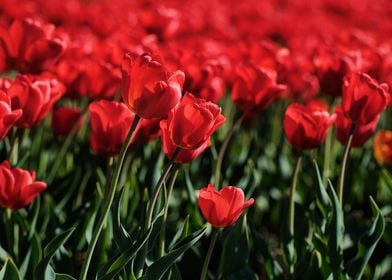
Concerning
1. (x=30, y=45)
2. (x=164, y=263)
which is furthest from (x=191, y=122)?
(x=30, y=45)

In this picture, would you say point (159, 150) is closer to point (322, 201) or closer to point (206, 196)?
point (322, 201)

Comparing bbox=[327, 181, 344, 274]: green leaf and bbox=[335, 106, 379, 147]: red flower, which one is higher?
bbox=[335, 106, 379, 147]: red flower

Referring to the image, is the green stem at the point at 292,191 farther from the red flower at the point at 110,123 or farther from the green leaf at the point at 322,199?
the red flower at the point at 110,123

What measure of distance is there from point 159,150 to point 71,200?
32 centimetres

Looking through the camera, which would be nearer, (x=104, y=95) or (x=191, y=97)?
(x=191, y=97)

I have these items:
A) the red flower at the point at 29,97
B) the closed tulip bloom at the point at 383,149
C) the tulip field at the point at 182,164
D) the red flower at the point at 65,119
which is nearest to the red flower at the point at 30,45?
the tulip field at the point at 182,164

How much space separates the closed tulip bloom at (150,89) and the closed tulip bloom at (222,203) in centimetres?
22

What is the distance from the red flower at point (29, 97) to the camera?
5.86 feet

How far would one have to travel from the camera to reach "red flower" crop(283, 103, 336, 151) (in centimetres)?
191

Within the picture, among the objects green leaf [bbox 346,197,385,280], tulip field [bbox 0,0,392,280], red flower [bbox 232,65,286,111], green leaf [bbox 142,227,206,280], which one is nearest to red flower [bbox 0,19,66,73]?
tulip field [bbox 0,0,392,280]

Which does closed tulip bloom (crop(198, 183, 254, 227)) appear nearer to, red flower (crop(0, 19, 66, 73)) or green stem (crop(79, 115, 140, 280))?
green stem (crop(79, 115, 140, 280))

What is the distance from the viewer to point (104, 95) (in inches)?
92.3

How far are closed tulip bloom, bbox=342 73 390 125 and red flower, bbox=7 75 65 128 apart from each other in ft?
2.42

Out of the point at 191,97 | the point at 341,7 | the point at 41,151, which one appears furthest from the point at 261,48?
the point at 341,7
